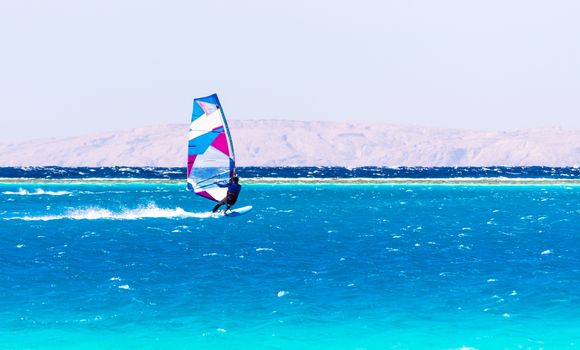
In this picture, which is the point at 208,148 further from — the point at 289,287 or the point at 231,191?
the point at 289,287

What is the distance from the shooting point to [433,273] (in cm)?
3569

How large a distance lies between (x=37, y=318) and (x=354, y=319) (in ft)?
34.5

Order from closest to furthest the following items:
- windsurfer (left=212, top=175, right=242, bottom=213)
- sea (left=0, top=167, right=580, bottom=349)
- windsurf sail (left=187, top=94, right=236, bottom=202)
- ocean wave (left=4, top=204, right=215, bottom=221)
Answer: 1. sea (left=0, top=167, right=580, bottom=349)
2. windsurf sail (left=187, top=94, right=236, bottom=202)
3. windsurfer (left=212, top=175, right=242, bottom=213)
4. ocean wave (left=4, top=204, right=215, bottom=221)

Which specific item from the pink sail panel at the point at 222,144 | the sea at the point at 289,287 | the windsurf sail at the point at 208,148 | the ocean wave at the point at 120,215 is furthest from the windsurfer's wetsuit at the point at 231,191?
the ocean wave at the point at 120,215

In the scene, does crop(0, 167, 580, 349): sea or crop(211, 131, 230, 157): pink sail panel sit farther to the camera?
crop(211, 131, 230, 157): pink sail panel

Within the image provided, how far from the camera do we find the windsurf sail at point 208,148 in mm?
48719

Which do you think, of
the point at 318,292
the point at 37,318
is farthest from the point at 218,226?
the point at 37,318

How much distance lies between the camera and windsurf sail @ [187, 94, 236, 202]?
4872 centimetres

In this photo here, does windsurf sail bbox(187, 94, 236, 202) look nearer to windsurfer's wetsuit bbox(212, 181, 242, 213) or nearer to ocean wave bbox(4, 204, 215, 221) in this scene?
windsurfer's wetsuit bbox(212, 181, 242, 213)

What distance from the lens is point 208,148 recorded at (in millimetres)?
50062

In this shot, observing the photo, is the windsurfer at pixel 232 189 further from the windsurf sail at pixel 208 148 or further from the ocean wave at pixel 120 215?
the ocean wave at pixel 120 215

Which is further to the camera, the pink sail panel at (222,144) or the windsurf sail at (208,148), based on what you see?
the pink sail panel at (222,144)

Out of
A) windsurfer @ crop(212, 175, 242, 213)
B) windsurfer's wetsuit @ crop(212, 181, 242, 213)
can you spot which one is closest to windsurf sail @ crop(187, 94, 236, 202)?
windsurfer @ crop(212, 175, 242, 213)

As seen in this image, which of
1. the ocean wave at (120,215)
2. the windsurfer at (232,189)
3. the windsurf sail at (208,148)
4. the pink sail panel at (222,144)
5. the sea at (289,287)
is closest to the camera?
the sea at (289,287)
